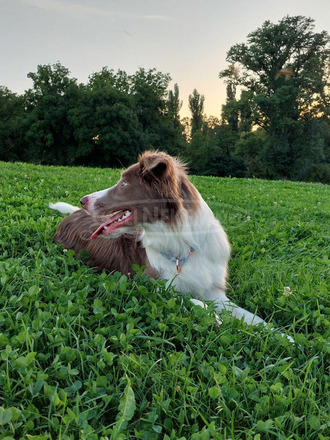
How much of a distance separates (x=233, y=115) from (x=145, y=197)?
122ft

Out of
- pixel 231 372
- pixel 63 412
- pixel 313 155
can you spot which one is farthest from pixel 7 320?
pixel 313 155

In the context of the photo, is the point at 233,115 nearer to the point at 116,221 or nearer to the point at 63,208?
the point at 63,208

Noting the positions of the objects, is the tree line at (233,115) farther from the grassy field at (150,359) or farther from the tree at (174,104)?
the grassy field at (150,359)

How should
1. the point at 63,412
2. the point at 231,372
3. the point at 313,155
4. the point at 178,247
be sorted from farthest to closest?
the point at 313,155
the point at 178,247
the point at 231,372
the point at 63,412

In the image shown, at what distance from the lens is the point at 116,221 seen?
9.81ft

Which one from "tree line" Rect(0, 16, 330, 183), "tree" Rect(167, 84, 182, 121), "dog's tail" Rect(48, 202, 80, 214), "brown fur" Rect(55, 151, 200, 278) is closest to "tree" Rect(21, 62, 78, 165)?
"tree line" Rect(0, 16, 330, 183)

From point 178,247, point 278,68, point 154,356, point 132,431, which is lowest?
point 132,431

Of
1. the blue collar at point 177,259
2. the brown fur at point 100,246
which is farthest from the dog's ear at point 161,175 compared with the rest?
the brown fur at point 100,246

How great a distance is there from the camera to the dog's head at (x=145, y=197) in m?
2.75

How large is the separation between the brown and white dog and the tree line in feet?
95.0

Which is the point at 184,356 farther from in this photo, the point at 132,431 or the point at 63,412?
the point at 63,412

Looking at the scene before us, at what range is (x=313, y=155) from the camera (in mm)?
34781

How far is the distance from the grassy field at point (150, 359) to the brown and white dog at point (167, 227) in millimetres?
260

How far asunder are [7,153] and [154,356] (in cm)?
3846
